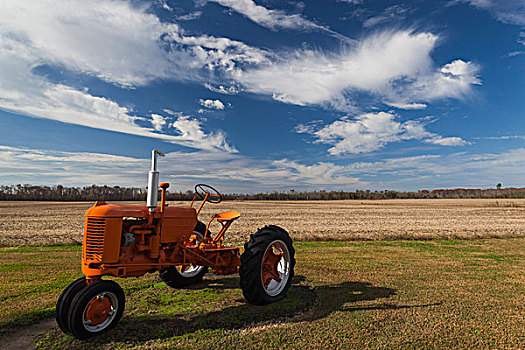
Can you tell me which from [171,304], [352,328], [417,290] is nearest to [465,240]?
Result: [417,290]

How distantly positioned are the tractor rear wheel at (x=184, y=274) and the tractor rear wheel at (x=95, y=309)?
5.59ft

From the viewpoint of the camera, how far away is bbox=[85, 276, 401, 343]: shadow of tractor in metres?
4.65

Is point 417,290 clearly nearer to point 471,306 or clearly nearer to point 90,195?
point 471,306

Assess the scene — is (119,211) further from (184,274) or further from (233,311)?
(184,274)

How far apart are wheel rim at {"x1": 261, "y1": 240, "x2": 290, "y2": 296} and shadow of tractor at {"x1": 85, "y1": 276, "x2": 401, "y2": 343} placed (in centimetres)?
30

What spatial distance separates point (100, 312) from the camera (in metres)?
4.56

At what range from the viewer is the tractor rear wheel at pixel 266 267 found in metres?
5.54

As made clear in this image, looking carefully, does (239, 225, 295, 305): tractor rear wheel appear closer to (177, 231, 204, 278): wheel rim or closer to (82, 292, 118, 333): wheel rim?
(177, 231, 204, 278): wheel rim

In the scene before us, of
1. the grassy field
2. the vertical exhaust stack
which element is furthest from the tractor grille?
the grassy field

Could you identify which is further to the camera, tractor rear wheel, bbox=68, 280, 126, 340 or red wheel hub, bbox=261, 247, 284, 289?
red wheel hub, bbox=261, 247, 284, 289

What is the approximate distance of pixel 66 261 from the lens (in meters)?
9.27

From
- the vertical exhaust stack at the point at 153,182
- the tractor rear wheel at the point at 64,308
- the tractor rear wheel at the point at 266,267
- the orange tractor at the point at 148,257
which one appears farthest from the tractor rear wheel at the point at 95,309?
the tractor rear wheel at the point at 266,267

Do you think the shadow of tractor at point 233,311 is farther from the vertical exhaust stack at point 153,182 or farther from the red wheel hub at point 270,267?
the vertical exhaust stack at point 153,182

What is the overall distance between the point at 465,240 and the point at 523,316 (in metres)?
9.90
